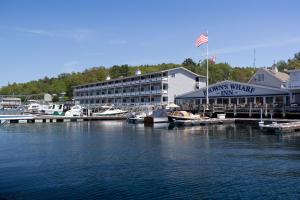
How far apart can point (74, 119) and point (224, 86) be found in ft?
110

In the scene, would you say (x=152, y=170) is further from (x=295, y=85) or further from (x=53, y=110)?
(x=53, y=110)

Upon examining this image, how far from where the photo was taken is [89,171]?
2220 cm

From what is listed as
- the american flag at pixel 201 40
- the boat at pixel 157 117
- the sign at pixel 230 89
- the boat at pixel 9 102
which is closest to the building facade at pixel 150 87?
the sign at pixel 230 89

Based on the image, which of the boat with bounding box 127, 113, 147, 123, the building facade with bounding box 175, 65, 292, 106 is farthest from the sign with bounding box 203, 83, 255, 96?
the boat with bounding box 127, 113, 147, 123

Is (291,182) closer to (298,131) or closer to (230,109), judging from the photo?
(298,131)

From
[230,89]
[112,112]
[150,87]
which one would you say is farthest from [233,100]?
[112,112]

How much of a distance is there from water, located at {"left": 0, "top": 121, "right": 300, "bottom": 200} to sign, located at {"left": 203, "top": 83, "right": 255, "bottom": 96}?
30.7 m

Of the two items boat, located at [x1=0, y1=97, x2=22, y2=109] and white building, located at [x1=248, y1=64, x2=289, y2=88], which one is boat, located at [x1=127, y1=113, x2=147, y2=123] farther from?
boat, located at [x1=0, y1=97, x2=22, y2=109]

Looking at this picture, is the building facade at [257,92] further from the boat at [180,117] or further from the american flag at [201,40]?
the american flag at [201,40]

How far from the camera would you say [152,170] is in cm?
2225

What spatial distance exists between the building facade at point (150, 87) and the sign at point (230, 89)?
11.5 metres

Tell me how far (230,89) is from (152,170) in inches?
1912

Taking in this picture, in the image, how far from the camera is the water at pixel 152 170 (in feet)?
57.0

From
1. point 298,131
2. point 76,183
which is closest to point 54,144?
point 76,183
